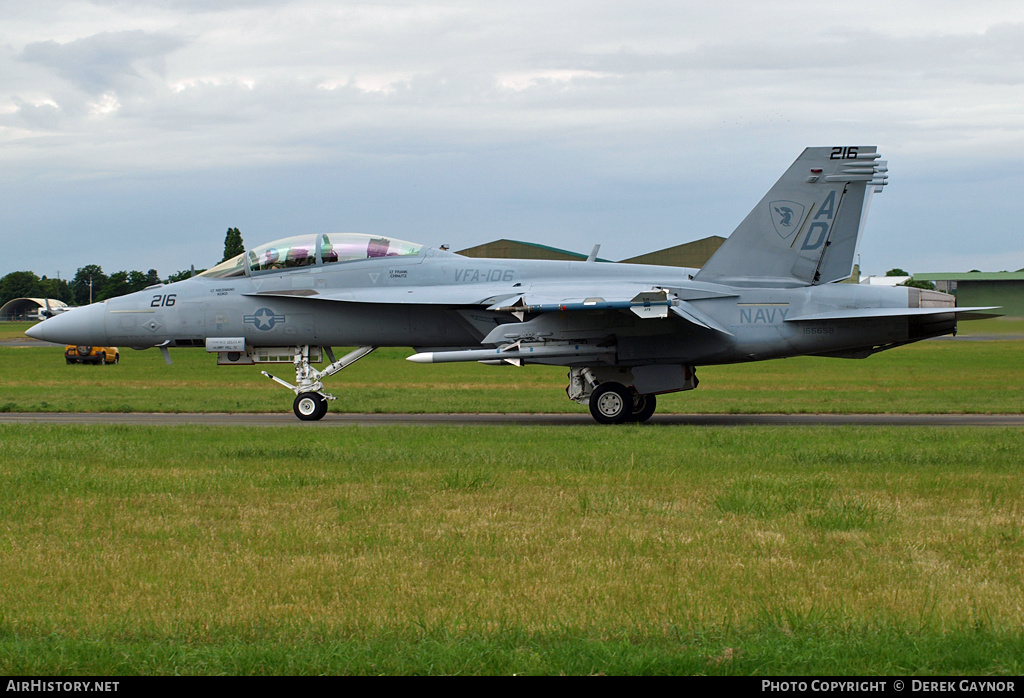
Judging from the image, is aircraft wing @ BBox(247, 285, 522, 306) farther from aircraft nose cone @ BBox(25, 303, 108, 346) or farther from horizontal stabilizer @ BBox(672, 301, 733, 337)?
aircraft nose cone @ BBox(25, 303, 108, 346)

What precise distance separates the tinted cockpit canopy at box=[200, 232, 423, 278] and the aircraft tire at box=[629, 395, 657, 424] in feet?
16.5

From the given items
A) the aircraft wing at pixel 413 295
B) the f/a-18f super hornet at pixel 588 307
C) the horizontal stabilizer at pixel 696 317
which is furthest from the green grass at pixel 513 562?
the aircraft wing at pixel 413 295

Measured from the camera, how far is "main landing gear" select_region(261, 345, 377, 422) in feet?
62.7

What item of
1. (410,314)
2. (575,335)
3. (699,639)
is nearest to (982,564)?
(699,639)

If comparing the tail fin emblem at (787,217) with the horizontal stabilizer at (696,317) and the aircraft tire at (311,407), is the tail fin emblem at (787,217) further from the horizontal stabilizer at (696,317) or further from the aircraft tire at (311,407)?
the aircraft tire at (311,407)

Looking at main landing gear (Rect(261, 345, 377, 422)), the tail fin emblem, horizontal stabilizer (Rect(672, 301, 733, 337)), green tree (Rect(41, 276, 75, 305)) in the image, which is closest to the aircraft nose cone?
main landing gear (Rect(261, 345, 377, 422))

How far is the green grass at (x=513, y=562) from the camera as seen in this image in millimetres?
4984

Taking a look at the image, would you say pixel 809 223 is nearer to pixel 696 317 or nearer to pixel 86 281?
pixel 696 317

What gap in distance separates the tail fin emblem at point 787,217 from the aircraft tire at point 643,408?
151 inches

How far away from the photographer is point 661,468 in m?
10.9

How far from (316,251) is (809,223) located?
9152 millimetres

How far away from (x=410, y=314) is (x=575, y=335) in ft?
10.7

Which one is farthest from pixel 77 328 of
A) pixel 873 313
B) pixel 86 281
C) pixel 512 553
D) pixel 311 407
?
pixel 86 281
